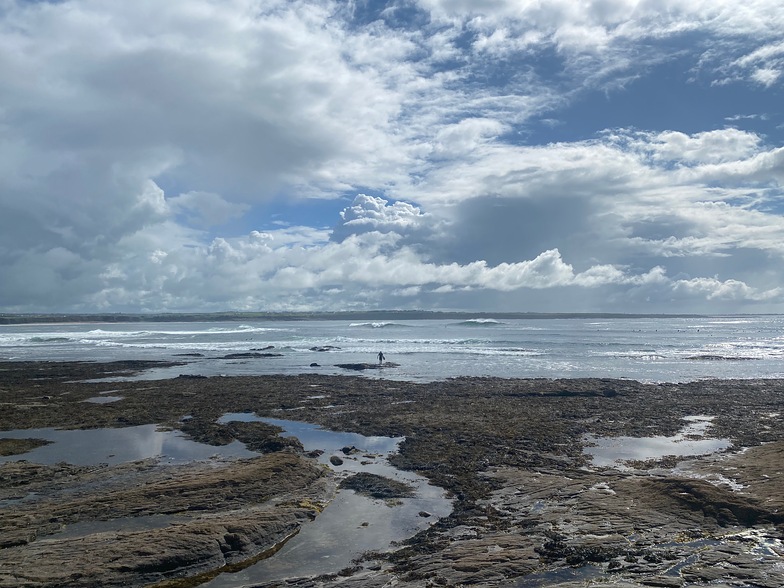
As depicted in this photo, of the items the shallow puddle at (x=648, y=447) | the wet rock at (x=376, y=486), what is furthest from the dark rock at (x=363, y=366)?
the wet rock at (x=376, y=486)

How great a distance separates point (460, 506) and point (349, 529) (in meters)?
2.51

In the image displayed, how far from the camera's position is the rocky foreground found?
886cm

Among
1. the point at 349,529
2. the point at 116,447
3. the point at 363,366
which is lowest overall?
the point at 363,366

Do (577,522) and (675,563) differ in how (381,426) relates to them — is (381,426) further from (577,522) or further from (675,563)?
(675,563)

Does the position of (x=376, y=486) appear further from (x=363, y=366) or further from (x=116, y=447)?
(x=363, y=366)

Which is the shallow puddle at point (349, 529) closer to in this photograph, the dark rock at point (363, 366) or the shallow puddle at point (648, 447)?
the shallow puddle at point (648, 447)

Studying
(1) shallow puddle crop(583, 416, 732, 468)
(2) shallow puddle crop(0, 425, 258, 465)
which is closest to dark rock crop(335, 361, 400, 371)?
(2) shallow puddle crop(0, 425, 258, 465)

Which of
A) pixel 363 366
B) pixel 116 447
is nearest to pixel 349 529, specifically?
pixel 116 447

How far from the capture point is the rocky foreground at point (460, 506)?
886 cm

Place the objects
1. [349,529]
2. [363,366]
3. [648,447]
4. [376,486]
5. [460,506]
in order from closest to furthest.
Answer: [349,529], [460,506], [376,486], [648,447], [363,366]

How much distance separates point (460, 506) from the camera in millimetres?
11977

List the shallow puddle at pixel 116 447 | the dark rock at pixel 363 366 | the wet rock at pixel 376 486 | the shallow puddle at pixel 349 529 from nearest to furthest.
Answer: the shallow puddle at pixel 349 529 < the wet rock at pixel 376 486 < the shallow puddle at pixel 116 447 < the dark rock at pixel 363 366

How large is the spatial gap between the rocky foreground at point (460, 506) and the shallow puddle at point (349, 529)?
30 cm

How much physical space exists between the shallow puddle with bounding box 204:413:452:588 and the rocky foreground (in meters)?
0.30
